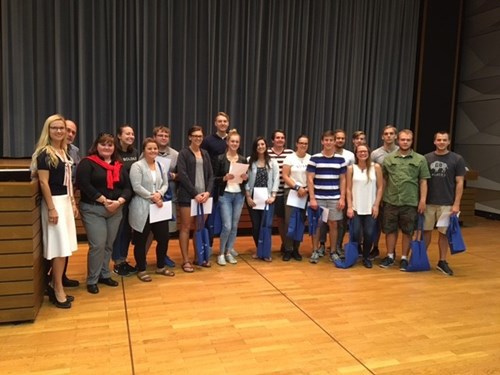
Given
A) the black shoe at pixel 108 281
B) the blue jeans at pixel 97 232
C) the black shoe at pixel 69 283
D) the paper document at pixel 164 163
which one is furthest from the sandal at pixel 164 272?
the paper document at pixel 164 163

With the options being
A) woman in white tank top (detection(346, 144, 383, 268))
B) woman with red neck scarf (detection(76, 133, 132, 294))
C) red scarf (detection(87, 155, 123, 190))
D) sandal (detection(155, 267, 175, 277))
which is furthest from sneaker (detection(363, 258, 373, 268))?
red scarf (detection(87, 155, 123, 190))

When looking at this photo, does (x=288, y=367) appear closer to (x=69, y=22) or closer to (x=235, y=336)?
(x=235, y=336)

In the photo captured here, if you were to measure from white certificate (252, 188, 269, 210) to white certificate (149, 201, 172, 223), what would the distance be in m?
0.96

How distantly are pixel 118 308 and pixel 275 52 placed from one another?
5.31 meters

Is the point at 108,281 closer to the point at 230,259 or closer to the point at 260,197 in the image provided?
the point at 230,259

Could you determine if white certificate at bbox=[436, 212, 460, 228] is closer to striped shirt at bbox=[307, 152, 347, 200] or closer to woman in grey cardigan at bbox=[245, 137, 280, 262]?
striped shirt at bbox=[307, 152, 347, 200]

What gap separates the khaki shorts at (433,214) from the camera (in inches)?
166

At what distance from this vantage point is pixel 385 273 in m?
4.29

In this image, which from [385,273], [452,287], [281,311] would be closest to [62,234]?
[281,311]

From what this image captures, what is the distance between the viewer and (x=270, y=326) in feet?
9.73

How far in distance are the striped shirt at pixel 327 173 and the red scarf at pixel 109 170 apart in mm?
1947

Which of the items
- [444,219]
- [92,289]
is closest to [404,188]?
[444,219]

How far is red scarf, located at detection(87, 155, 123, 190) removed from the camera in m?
3.41

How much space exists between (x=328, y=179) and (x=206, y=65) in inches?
136
